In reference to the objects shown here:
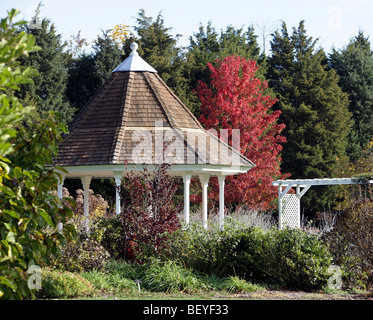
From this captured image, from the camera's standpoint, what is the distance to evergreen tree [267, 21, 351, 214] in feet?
104

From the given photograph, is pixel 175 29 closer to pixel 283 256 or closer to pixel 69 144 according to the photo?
pixel 69 144

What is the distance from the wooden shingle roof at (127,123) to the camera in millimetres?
15078

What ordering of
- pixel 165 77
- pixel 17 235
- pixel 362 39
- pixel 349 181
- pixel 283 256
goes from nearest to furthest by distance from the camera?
pixel 17 235 < pixel 283 256 < pixel 349 181 < pixel 165 77 < pixel 362 39

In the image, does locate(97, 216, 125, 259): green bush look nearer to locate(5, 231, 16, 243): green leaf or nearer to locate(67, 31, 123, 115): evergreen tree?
locate(5, 231, 16, 243): green leaf

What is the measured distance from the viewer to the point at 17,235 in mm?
5738

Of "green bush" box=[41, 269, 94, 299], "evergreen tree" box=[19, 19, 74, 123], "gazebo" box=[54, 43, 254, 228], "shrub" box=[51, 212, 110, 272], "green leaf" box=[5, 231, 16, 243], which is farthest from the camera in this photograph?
"evergreen tree" box=[19, 19, 74, 123]

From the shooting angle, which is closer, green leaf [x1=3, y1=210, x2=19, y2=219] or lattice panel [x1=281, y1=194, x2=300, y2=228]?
green leaf [x1=3, y1=210, x2=19, y2=219]

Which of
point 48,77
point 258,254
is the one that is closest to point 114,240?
point 258,254

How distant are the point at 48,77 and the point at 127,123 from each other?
48.4 feet

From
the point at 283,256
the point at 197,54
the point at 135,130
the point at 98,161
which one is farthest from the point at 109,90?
the point at 197,54

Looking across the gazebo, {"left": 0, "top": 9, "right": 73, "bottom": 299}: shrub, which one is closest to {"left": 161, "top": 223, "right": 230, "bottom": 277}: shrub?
the gazebo

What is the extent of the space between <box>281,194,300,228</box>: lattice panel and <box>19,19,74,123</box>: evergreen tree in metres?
13.1

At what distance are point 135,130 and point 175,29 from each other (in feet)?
63.3

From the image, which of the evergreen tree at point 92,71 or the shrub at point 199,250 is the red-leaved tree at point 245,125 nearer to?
the evergreen tree at point 92,71
